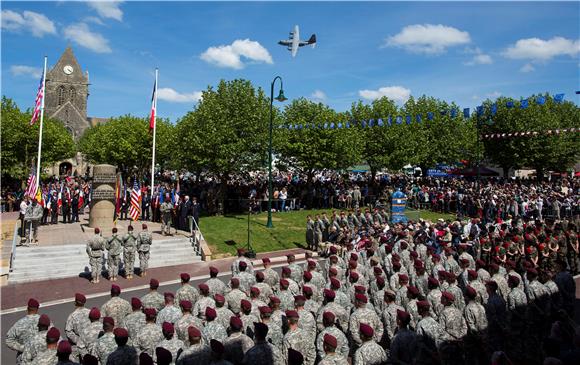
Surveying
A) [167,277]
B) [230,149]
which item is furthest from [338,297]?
[230,149]

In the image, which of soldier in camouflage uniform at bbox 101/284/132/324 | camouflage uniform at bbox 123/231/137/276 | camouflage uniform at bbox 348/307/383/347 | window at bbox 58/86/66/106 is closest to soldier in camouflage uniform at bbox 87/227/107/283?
camouflage uniform at bbox 123/231/137/276

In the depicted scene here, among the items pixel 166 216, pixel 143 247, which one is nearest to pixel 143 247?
pixel 143 247

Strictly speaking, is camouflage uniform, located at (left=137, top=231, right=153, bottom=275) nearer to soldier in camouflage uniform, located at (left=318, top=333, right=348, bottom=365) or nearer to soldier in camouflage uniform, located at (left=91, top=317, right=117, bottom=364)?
soldier in camouflage uniform, located at (left=91, top=317, right=117, bottom=364)

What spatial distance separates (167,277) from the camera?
1723cm

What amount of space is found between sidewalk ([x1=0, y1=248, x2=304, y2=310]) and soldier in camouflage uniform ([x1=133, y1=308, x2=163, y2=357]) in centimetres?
834

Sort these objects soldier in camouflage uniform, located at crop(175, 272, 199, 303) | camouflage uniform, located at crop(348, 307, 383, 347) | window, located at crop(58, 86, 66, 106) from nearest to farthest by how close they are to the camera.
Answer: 1. camouflage uniform, located at crop(348, 307, 383, 347)
2. soldier in camouflage uniform, located at crop(175, 272, 199, 303)
3. window, located at crop(58, 86, 66, 106)

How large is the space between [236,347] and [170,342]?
1088 mm

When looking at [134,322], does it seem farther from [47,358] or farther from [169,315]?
[47,358]

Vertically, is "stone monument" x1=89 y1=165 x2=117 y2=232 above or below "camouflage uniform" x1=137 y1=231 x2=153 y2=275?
above

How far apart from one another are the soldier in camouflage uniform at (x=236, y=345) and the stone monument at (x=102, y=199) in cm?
1694

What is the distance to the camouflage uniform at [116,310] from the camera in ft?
29.5

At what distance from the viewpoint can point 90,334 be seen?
25.9 ft

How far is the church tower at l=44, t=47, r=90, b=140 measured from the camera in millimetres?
86312

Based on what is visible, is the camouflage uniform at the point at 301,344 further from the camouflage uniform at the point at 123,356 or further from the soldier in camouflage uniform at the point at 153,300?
the soldier in camouflage uniform at the point at 153,300
